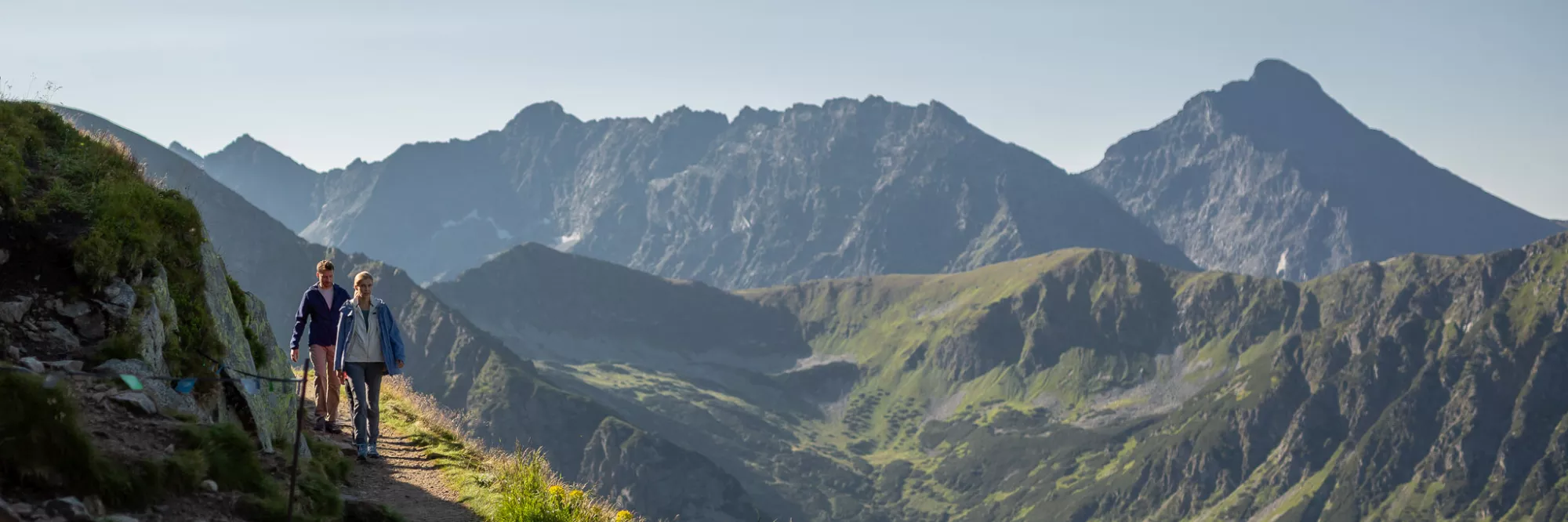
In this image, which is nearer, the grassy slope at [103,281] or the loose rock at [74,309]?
the grassy slope at [103,281]

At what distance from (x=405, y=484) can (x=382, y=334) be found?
265 centimetres

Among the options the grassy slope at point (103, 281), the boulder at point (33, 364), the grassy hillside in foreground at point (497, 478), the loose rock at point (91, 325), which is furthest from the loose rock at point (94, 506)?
the grassy hillside in foreground at point (497, 478)

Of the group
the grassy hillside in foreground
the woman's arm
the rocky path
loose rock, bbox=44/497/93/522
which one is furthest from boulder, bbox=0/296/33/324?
the grassy hillside in foreground

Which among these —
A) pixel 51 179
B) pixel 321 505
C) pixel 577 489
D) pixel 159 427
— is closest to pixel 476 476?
pixel 577 489

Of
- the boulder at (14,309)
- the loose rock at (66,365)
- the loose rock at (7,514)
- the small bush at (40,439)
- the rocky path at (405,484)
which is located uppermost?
the boulder at (14,309)

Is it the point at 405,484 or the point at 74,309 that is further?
the point at 405,484

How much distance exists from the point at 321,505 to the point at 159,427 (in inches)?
81.4

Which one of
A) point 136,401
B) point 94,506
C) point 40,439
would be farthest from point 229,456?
point 40,439

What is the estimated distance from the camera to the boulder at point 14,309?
14484 mm

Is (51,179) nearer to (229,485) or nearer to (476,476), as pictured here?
(229,485)

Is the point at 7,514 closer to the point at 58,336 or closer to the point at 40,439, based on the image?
the point at 40,439

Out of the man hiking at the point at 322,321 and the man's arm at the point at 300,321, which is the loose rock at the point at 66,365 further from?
the man hiking at the point at 322,321

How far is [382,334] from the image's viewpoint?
66.1ft

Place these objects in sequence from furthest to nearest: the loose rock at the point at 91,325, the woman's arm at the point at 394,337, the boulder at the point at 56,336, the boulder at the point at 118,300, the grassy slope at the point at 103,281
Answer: the woman's arm at the point at 394,337 < the boulder at the point at 118,300 < the loose rock at the point at 91,325 < the boulder at the point at 56,336 < the grassy slope at the point at 103,281
